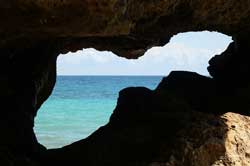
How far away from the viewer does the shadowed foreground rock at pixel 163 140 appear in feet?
12.4

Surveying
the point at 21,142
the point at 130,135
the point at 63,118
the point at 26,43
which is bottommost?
the point at 63,118

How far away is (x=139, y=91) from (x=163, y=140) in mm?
1073

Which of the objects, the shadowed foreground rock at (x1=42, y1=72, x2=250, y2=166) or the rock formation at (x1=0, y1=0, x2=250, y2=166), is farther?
the shadowed foreground rock at (x1=42, y1=72, x2=250, y2=166)

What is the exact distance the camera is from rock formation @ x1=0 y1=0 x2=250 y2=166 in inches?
134

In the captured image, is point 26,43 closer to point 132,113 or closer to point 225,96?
point 132,113

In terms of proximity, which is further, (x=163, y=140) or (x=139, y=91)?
(x=139, y=91)

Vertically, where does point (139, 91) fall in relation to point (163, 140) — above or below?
above

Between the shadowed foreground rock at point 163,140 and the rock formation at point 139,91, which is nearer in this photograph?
the rock formation at point 139,91

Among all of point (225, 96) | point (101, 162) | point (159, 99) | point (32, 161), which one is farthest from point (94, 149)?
point (225, 96)

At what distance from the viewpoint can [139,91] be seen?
488 cm

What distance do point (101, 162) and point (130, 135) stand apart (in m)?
0.35

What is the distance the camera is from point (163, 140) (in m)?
3.90

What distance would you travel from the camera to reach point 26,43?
14.9ft

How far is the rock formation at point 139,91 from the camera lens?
3.41 metres
